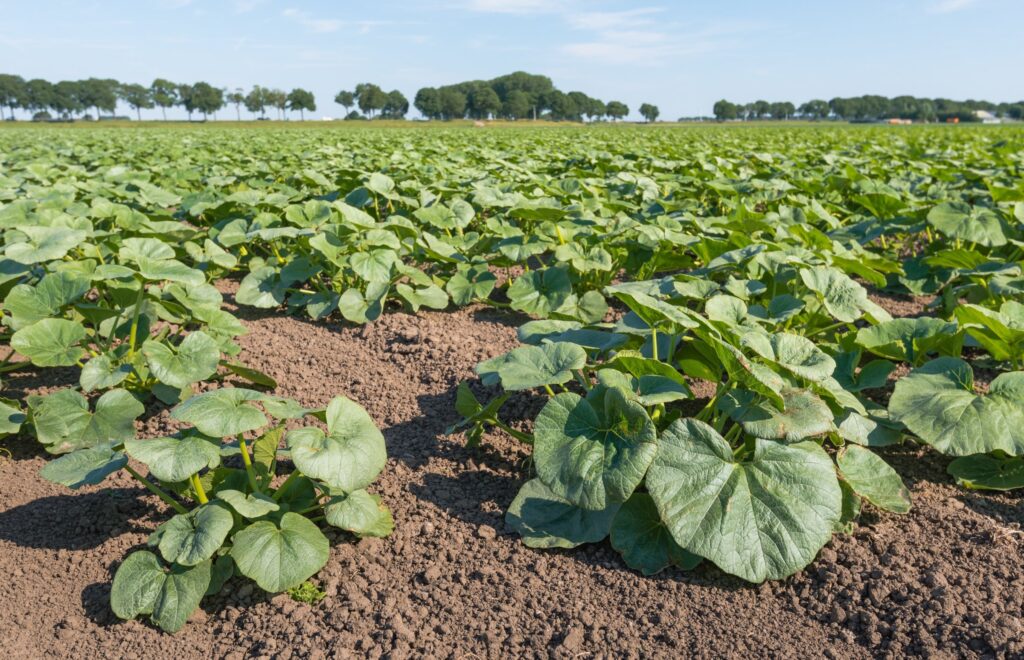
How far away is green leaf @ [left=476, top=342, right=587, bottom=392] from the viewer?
239 centimetres

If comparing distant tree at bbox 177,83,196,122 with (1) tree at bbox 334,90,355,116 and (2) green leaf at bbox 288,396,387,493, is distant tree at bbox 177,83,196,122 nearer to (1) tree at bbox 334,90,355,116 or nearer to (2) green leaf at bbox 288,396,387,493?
(1) tree at bbox 334,90,355,116

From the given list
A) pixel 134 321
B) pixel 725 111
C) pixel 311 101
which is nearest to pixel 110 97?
pixel 311 101

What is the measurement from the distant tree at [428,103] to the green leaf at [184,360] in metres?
109

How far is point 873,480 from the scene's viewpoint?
2.44m

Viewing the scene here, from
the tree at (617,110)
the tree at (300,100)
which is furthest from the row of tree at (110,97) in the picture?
the tree at (617,110)

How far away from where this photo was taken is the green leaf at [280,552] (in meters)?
2.07

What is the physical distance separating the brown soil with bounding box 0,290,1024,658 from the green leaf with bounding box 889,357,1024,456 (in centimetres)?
27

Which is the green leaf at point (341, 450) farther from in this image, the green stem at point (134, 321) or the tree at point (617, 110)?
the tree at point (617, 110)

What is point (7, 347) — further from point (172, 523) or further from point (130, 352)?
point (172, 523)

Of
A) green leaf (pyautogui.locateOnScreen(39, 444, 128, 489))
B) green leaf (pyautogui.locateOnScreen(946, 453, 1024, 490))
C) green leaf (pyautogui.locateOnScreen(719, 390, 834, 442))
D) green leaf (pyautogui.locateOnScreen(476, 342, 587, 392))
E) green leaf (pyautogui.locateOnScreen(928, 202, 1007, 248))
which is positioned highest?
green leaf (pyautogui.locateOnScreen(928, 202, 1007, 248))

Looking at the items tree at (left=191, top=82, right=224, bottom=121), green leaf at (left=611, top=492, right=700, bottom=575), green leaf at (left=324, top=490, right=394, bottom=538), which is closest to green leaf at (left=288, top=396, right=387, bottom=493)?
green leaf at (left=324, top=490, right=394, bottom=538)

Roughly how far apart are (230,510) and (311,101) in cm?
12062

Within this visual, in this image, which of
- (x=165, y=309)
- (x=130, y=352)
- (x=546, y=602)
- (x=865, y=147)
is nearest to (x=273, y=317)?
(x=165, y=309)

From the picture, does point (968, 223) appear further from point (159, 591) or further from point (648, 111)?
point (648, 111)
